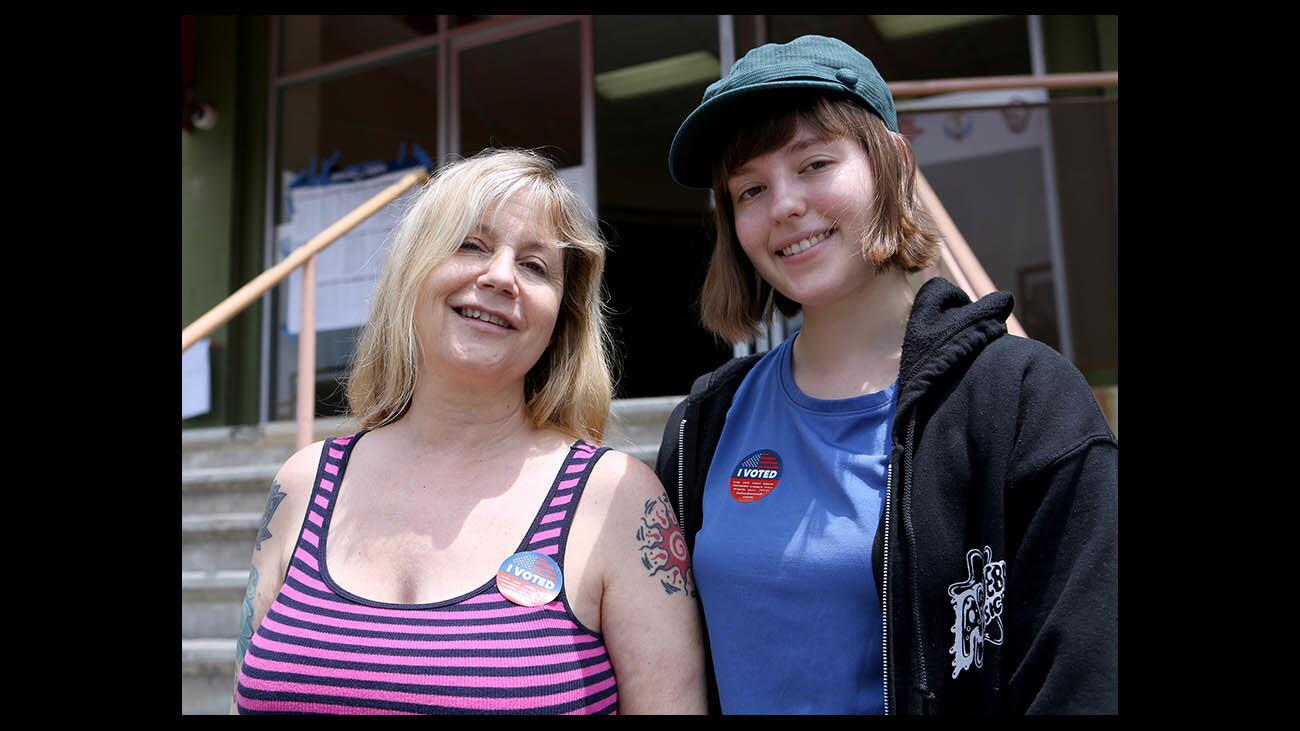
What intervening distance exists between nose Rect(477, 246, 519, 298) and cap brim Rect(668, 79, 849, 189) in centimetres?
37

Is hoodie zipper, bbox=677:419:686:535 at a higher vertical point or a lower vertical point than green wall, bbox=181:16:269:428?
lower

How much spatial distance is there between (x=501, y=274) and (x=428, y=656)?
0.70 metres

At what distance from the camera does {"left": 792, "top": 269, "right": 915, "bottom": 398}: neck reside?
155 centimetres

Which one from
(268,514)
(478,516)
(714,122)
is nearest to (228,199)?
(268,514)

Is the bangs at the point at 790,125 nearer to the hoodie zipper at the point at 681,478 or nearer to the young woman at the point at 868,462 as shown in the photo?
Answer: the young woman at the point at 868,462

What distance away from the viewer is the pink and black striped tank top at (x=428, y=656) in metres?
1.43

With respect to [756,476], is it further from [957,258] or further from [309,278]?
[309,278]

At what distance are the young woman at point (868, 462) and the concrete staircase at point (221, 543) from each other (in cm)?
103

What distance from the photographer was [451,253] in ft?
5.67

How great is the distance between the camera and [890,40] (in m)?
5.34

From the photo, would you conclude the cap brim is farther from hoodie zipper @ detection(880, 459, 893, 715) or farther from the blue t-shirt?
hoodie zipper @ detection(880, 459, 893, 715)

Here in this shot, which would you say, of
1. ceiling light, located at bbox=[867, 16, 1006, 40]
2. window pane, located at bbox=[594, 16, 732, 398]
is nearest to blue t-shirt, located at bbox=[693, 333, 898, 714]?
window pane, located at bbox=[594, 16, 732, 398]
